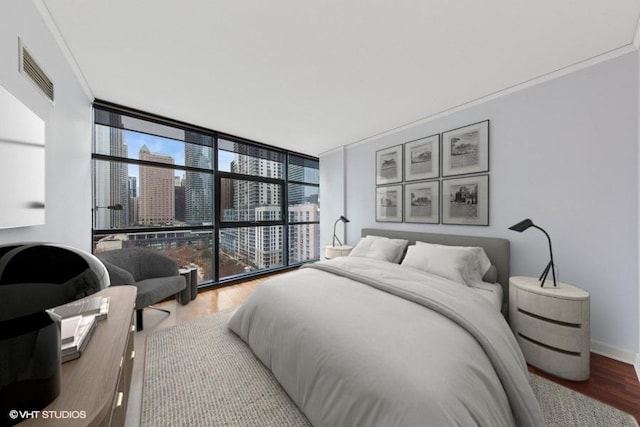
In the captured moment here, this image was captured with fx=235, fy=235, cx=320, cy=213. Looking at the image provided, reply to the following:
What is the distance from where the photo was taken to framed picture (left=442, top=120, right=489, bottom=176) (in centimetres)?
267

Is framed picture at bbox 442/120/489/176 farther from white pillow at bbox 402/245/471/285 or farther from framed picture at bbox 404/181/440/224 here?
white pillow at bbox 402/245/471/285

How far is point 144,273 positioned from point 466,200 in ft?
12.9

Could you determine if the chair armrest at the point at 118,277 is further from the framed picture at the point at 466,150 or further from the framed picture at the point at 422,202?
the framed picture at the point at 466,150

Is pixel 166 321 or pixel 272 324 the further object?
pixel 166 321

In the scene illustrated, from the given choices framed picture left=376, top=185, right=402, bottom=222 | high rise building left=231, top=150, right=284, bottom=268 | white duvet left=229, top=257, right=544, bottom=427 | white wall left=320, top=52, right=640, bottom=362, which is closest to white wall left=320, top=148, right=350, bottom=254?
framed picture left=376, top=185, right=402, bottom=222

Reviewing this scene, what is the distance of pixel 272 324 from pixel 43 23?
2.56m

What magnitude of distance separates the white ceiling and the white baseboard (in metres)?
2.43

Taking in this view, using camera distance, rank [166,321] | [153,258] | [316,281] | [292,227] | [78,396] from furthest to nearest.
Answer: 1. [292,227]
2. [153,258]
3. [166,321]
4. [316,281]
5. [78,396]

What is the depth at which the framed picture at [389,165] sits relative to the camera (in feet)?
11.5

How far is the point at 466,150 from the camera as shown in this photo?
2807mm

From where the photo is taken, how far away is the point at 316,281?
2078mm

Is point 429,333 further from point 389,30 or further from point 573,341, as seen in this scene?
point 389,30

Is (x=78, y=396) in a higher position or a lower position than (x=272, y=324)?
higher

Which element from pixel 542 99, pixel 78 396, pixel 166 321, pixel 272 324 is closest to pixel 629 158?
pixel 542 99
